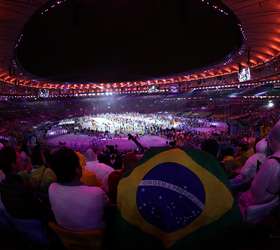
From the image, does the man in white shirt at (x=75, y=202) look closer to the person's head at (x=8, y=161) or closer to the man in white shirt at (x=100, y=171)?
the man in white shirt at (x=100, y=171)

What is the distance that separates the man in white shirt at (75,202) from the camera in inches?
126

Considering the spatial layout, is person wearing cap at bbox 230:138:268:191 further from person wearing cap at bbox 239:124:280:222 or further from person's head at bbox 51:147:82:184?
person's head at bbox 51:147:82:184

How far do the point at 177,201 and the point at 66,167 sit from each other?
1.25 metres

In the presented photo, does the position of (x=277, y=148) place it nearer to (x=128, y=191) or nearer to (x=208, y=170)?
(x=208, y=170)

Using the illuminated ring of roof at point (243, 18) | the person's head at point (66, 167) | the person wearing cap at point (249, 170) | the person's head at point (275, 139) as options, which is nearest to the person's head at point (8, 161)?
the person's head at point (66, 167)

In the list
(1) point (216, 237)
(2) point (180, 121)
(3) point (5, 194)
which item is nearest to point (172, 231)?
(1) point (216, 237)

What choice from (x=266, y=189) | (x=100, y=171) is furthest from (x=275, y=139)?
(x=100, y=171)

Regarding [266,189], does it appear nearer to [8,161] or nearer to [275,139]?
[275,139]

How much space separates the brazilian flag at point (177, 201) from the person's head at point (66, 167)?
847 millimetres

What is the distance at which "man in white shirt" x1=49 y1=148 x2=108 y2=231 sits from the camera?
3205mm

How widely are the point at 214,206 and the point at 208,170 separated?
0.21 meters

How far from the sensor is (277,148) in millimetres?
3652

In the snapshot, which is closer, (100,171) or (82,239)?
(82,239)

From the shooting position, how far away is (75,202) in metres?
3.22
